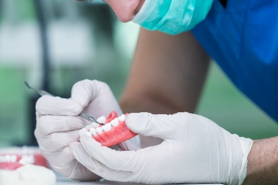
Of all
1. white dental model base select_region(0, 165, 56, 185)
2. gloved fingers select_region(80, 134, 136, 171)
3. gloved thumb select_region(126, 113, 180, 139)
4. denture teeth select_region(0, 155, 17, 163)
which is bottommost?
denture teeth select_region(0, 155, 17, 163)

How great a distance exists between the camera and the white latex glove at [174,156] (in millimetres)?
996

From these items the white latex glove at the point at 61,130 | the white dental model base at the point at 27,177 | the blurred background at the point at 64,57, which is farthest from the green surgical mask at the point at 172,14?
the blurred background at the point at 64,57

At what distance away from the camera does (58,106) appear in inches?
43.7

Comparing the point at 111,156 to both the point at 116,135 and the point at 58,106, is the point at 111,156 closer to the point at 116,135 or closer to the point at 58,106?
the point at 116,135

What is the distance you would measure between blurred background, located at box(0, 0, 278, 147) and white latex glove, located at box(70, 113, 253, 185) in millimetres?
2380

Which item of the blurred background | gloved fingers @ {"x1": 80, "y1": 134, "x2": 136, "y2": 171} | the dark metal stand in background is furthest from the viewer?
the blurred background

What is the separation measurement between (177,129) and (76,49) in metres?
3.17

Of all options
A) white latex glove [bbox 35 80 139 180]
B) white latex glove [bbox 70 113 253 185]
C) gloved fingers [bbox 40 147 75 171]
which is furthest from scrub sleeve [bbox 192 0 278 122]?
gloved fingers [bbox 40 147 75 171]

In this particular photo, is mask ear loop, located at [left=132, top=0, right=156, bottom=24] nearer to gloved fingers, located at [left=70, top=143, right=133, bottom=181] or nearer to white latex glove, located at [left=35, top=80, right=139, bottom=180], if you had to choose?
white latex glove, located at [left=35, top=80, right=139, bottom=180]

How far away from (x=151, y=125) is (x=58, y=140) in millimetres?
248

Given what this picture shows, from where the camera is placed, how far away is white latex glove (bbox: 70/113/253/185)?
3.27ft

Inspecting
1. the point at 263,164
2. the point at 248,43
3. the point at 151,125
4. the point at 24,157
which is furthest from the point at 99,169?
the point at 248,43

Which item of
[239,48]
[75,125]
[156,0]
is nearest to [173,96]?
[239,48]

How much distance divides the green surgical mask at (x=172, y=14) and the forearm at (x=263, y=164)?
17.1 inches
